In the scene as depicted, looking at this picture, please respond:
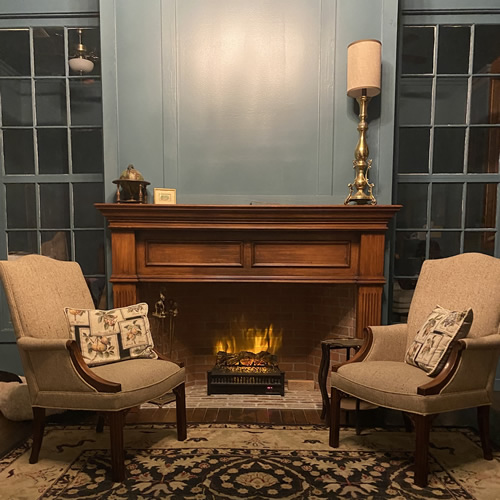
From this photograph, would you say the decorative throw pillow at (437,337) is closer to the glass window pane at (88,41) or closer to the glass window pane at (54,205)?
the glass window pane at (54,205)

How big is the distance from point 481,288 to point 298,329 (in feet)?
4.64

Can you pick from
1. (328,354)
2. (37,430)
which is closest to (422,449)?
(328,354)

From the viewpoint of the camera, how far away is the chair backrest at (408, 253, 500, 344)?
1.95 metres

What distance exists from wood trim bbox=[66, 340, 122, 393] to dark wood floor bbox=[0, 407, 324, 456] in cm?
80

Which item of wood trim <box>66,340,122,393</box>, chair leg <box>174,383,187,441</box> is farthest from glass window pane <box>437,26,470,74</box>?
wood trim <box>66,340,122,393</box>

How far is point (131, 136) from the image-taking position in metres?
2.68

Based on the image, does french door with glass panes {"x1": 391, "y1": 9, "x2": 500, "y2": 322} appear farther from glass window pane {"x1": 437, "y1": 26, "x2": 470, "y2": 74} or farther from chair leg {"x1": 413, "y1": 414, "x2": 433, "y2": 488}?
chair leg {"x1": 413, "y1": 414, "x2": 433, "y2": 488}

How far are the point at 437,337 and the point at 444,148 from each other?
68.5 inches

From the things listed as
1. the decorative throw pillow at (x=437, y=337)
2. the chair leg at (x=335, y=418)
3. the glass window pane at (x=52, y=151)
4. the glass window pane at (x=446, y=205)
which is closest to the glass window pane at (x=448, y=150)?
the glass window pane at (x=446, y=205)

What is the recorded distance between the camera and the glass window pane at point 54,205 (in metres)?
3.05

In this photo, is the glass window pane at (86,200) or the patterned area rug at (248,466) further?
the glass window pane at (86,200)

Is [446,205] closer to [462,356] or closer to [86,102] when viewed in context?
[462,356]

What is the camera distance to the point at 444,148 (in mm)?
2953

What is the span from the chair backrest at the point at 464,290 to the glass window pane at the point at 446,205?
800 mm
